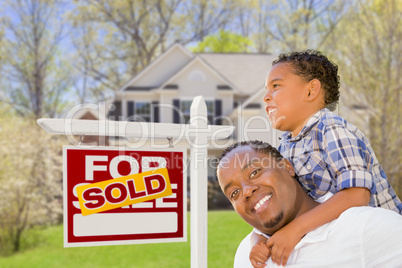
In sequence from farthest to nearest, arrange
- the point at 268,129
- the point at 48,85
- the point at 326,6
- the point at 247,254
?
the point at 326,6
the point at 48,85
the point at 268,129
the point at 247,254

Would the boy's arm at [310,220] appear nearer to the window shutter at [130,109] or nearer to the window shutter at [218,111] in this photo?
the window shutter at [218,111]

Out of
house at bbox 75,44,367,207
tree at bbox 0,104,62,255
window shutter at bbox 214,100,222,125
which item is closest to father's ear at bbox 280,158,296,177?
tree at bbox 0,104,62,255

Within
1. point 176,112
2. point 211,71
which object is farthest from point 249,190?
point 211,71

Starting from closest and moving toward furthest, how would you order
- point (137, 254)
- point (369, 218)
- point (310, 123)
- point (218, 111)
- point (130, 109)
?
point (369, 218)
point (310, 123)
point (137, 254)
point (218, 111)
point (130, 109)

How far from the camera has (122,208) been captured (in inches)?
111

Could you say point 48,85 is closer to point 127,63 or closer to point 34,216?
point 127,63

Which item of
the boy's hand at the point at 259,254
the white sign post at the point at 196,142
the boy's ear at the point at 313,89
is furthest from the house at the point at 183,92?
the boy's hand at the point at 259,254

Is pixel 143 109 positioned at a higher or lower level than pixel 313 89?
higher

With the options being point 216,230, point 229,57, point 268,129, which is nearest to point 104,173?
point 268,129

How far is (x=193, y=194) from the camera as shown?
2910 mm

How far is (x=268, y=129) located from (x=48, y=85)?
15.2 meters

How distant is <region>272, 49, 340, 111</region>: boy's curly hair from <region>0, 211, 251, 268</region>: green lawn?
679 centimetres

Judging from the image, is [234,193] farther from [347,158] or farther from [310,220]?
[347,158]

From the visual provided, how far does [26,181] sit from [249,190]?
34.6 ft
